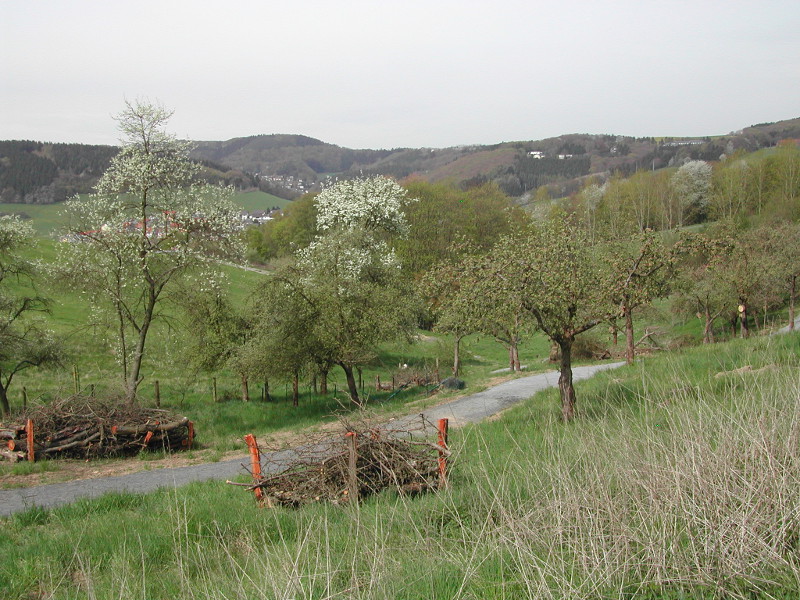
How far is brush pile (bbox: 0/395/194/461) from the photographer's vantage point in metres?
16.2

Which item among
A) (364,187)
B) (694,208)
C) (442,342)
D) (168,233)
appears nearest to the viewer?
(168,233)

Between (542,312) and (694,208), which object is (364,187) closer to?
(542,312)

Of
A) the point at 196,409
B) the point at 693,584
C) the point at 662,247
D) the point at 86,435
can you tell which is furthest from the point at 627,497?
the point at 196,409

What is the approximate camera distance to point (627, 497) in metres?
4.80

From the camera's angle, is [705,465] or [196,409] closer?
[705,465]

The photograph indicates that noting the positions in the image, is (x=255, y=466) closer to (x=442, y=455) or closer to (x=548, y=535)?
(x=442, y=455)

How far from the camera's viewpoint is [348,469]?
877 cm

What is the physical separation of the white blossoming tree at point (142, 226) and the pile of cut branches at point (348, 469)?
549 inches

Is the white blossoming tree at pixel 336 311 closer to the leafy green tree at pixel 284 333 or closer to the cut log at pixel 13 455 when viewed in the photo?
the leafy green tree at pixel 284 333

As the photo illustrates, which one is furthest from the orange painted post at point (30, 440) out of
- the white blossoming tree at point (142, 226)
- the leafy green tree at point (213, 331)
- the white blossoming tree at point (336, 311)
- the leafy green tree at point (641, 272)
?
the leafy green tree at point (641, 272)

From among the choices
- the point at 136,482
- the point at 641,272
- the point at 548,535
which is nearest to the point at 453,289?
the point at 641,272

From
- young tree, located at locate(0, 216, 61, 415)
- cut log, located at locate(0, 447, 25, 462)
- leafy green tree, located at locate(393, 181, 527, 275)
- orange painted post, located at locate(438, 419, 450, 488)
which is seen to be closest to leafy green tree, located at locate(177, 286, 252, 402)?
young tree, located at locate(0, 216, 61, 415)

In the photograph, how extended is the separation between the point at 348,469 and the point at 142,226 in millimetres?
16514

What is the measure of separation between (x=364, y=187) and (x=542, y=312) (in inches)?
1252
